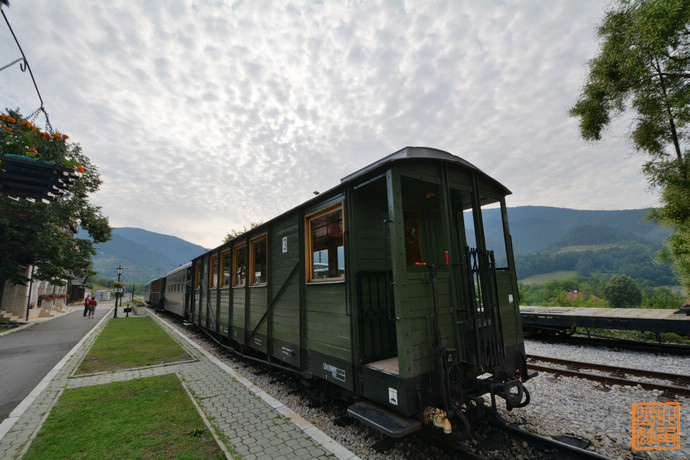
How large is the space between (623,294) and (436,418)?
129 ft

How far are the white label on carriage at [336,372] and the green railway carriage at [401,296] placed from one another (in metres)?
0.01

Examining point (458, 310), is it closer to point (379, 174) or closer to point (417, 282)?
point (417, 282)

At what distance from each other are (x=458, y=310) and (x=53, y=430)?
17.3 ft

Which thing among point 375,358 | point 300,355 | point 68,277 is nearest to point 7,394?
point 300,355

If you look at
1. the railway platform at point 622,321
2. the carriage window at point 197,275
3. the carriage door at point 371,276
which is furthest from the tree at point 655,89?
the carriage window at point 197,275

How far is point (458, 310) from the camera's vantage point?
11.7ft

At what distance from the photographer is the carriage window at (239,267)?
24.9 feet

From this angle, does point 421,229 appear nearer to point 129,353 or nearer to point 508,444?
point 508,444

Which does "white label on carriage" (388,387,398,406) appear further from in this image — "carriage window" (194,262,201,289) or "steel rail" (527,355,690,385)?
"carriage window" (194,262,201,289)

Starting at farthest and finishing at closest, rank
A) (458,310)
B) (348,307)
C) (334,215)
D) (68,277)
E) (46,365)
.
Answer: (68,277)
(46,365)
(334,215)
(348,307)
(458,310)

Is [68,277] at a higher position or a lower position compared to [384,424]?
higher

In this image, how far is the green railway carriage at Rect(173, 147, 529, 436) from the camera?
321 cm

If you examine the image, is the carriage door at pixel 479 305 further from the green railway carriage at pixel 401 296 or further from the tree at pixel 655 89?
the tree at pixel 655 89

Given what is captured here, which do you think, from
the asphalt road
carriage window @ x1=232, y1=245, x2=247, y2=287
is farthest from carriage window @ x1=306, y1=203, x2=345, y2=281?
the asphalt road
